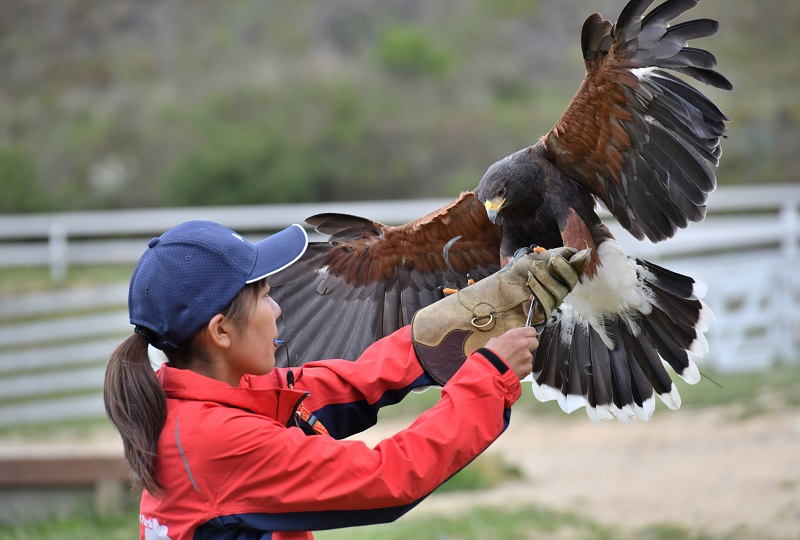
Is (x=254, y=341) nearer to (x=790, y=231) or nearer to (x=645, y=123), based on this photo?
(x=645, y=123)

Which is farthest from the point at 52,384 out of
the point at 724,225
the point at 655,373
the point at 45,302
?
the point at 724,225

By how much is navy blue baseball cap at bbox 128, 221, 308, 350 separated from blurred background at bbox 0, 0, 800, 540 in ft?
11.9

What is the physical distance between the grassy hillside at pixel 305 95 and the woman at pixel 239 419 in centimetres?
1644

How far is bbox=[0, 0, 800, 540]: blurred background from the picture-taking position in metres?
6.17

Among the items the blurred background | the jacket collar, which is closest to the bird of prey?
the blurred background

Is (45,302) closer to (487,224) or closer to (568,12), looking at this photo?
(487,224)

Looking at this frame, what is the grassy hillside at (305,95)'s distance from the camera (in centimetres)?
1977

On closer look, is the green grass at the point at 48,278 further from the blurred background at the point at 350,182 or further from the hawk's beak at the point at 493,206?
the hawk's beak at the point at 493,206

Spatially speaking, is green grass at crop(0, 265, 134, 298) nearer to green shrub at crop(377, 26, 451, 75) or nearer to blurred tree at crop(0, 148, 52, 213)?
blurred tree at crop(0, 148, 52, 213)

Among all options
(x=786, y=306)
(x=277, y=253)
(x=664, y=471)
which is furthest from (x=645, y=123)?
(x=786, y=306)

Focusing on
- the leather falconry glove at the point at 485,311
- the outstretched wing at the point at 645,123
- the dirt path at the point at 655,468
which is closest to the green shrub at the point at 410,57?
the dirt path at the point at 655,468

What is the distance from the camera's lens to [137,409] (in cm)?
209

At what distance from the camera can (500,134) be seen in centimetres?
2038

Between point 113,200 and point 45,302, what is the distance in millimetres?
9659
